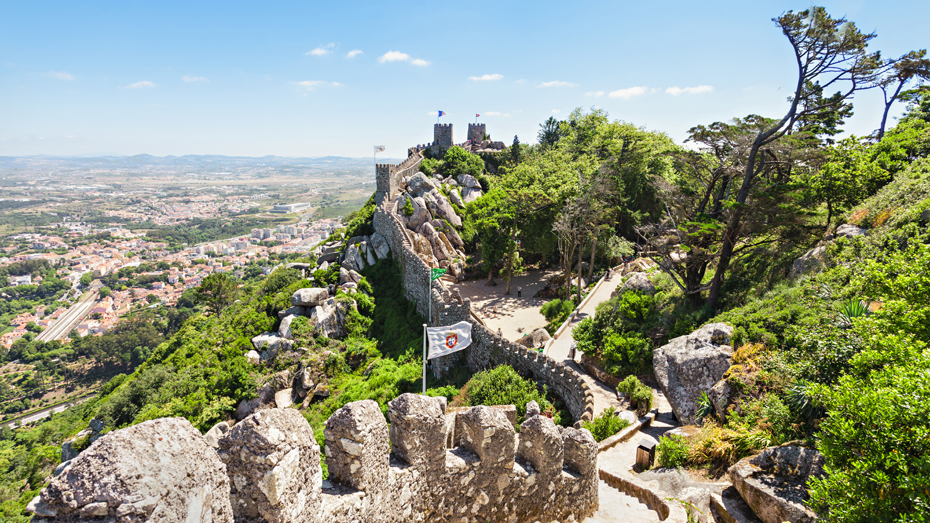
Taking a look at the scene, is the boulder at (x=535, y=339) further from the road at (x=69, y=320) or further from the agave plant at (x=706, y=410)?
the road at (x=69, y=320)

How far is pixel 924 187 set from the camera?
12.7 m

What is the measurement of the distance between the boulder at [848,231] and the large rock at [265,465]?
682 inches

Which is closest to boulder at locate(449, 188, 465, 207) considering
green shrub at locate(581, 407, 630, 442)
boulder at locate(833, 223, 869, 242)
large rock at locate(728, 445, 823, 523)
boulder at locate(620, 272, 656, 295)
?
boulder at locate(620, 272, 656, 295)

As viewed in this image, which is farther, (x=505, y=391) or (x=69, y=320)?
(x=69, y=320)

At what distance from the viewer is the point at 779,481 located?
6.98 metres

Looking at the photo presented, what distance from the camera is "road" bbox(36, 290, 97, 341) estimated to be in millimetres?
84688

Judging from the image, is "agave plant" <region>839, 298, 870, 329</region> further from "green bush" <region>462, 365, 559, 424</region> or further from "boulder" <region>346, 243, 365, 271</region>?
"boulder" <region>346, 243, 365, 271</region>

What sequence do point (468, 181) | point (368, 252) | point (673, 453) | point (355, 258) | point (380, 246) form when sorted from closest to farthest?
point (673, 453) < point (355, 258) < point (380, 246) < point (368, 252) < point (468, 181)

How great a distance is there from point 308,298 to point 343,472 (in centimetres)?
2223

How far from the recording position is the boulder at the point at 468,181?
4536 cm

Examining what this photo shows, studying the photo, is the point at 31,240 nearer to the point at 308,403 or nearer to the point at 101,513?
the point at 308,403

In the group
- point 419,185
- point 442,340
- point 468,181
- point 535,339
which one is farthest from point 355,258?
point 468,181

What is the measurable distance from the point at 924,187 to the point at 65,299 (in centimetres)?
15738

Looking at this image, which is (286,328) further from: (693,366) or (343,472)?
(343,472)
